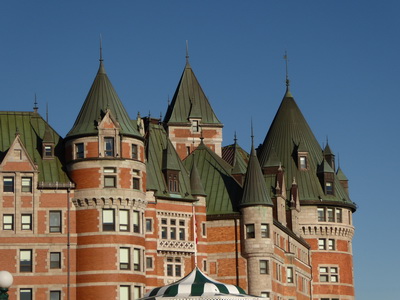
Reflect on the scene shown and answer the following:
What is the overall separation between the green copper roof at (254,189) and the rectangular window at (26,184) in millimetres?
18025

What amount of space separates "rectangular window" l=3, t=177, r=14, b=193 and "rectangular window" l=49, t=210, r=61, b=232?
3.39 meters

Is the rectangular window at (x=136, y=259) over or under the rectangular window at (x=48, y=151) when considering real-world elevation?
under

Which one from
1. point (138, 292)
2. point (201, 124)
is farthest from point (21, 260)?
point (201, 124)

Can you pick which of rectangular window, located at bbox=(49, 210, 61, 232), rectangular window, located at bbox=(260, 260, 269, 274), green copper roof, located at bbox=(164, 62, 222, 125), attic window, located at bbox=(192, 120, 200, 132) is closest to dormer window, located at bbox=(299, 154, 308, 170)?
green copper roof, located at bbox=(164, 62, 222, 125)

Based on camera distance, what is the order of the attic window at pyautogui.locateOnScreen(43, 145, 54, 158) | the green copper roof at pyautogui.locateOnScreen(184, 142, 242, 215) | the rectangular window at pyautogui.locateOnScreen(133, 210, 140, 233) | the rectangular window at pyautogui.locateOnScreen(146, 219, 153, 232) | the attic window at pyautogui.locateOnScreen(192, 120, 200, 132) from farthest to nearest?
1. the attic window at pyautogui.locateOnScreen(192, 120, 200, 132)
2. the green copper roof at pyautogui.locateOnScreen(184, 142, 242, 215)
3. the rectangular window at pyautogui.locateOnScreen(146, 219, 153, 232)
4. the attic window at pyautogui.locateOnScreen(43, 145, 54, 158)
5. the rectangular window at pyautogui.locateOnScreen(133, 210, 140, 233)

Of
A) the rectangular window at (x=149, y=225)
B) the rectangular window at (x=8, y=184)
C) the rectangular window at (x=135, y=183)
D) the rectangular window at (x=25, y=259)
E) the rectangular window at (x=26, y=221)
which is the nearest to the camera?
the rectangular window at (x=25, y=259)

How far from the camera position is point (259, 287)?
8506cm

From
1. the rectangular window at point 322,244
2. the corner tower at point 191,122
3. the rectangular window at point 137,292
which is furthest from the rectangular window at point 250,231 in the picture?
the rectangular window at point 322,244

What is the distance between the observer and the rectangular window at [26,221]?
252 feet

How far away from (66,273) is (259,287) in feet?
55.7

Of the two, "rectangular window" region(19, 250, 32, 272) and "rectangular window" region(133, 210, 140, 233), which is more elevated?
"rectangular window" region(133, 210, 140, 233)

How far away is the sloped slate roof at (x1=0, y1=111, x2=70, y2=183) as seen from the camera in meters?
78.6

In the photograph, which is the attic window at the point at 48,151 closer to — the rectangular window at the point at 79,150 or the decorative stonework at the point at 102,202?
the rectangular window at the point at 79,150

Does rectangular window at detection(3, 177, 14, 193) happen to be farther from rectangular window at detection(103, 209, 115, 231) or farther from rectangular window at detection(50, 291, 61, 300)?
rectangular window at detection(50, 291, 61, 300)
